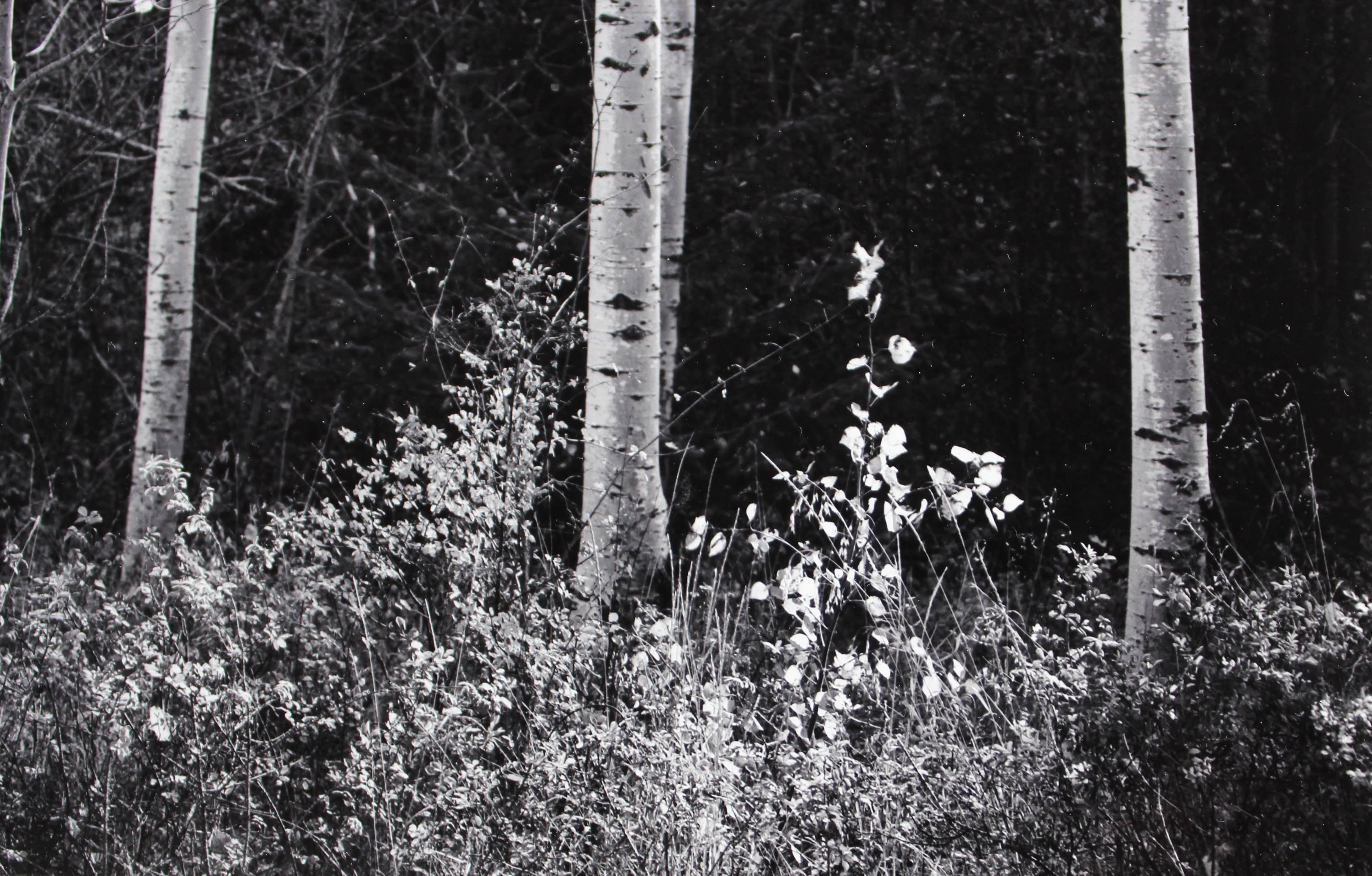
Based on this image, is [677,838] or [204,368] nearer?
[677,838]

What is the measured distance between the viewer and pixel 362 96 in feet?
30.9

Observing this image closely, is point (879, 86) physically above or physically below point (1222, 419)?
above

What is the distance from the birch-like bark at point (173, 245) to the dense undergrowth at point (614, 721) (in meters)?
2.58

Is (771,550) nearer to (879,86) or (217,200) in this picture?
(879,86)

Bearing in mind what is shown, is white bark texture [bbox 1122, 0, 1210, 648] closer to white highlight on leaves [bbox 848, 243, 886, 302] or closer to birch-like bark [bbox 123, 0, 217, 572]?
white highlight on leaves [bbox 848, 243, 886, 302]

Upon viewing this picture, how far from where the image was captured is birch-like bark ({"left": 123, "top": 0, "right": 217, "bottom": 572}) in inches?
237

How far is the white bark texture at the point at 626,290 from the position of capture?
13.3 ft

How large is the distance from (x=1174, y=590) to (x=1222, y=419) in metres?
4.25

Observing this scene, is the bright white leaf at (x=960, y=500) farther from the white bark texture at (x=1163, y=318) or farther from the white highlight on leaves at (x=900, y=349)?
the white bark texture at (x=1163, y=318)

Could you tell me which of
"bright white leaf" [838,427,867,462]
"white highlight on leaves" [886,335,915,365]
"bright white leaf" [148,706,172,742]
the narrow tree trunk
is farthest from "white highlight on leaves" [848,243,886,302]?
the narrow tree trunk

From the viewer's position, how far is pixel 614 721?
119 inches

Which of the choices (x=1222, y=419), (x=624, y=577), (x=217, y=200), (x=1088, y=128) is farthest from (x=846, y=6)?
(x=624, y=577)

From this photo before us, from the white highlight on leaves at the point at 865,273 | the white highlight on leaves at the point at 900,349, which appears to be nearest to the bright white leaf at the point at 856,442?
the white highlight on leaves at the point at 900,349

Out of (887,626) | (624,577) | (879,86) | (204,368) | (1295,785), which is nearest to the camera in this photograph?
(1295,785)
